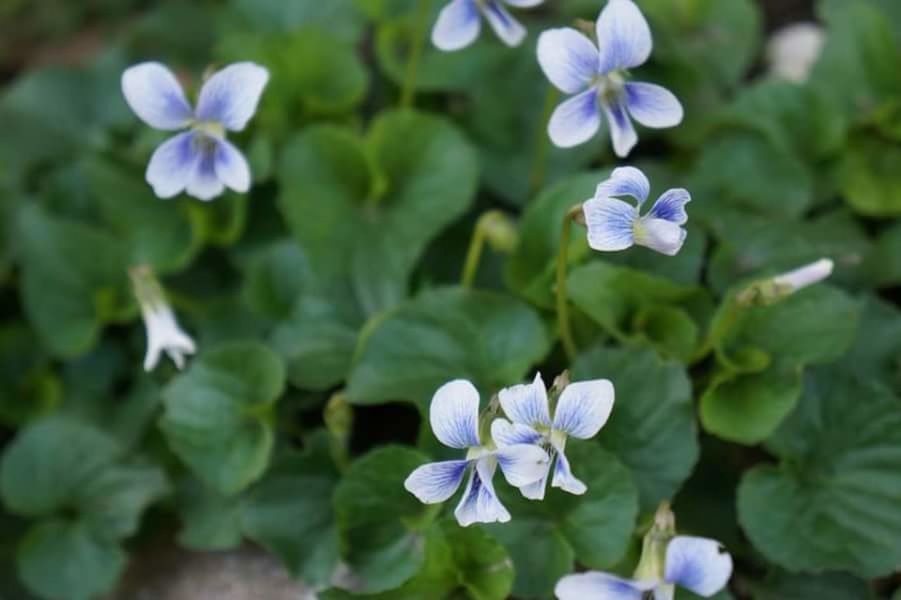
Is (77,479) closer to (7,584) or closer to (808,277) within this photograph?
(7,584)

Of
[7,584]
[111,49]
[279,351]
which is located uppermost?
[111,49]

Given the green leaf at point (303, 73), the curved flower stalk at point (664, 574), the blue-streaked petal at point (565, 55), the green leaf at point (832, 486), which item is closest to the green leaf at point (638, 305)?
the green leaf at point (832, 486)

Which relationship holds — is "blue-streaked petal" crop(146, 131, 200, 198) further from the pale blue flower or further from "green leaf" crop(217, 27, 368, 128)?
the pale blue flower

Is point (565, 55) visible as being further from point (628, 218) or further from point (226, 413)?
point (226, 413)

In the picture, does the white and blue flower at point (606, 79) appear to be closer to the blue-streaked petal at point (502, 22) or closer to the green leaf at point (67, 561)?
the blue-streaked petal at point (502, 22)

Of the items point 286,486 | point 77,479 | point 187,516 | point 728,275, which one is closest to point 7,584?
point 77,479

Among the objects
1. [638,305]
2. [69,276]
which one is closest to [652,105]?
[638,305]

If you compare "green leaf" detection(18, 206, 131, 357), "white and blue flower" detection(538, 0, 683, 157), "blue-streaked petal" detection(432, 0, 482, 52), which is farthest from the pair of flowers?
"green leaf" detection(18, 206, 131, 357)
